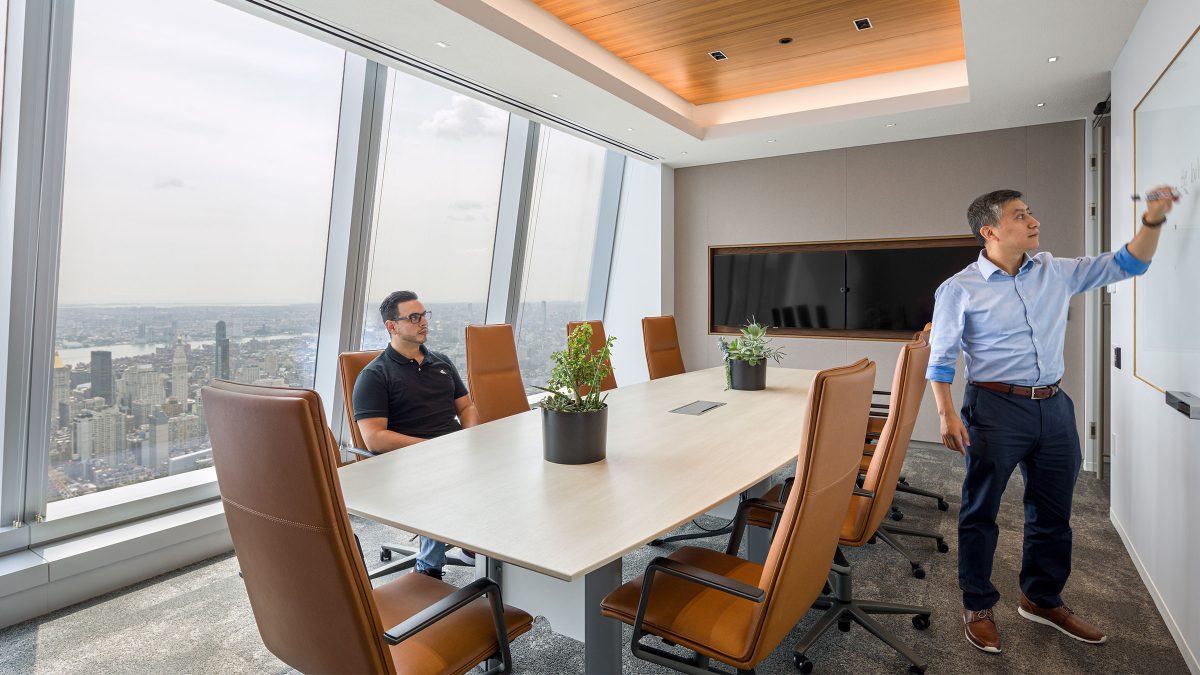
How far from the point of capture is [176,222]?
11.6 feet

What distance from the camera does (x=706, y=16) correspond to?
448cm

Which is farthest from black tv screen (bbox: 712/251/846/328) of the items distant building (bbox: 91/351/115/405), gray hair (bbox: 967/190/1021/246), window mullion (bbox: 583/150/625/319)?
distant building (bbox: 91/351/115/405)

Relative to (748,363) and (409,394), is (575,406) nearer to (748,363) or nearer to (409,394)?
(409,394)

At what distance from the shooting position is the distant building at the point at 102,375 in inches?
128

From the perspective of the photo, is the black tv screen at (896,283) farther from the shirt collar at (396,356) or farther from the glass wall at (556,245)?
the shirt collar at (396,356)

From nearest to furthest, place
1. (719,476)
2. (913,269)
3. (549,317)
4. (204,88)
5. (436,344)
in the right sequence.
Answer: (719,476)
(204,88)
(436,344)
(913,269)
(549,317)

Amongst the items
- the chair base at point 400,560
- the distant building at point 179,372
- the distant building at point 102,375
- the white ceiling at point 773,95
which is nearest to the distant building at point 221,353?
the distant building at point 179,372

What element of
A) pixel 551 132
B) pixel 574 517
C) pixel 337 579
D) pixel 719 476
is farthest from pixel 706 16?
pixel 337 579

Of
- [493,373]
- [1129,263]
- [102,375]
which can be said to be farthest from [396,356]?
[1129,263]

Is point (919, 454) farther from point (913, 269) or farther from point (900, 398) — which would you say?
point (900, 398)

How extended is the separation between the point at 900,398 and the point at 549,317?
4.76 meters

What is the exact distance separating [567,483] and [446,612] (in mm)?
646

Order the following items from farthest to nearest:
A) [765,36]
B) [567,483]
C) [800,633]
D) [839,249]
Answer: [839,249]
[765,36]
[800,633]
[567,483]

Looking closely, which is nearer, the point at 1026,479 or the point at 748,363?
the point at 1026,479
